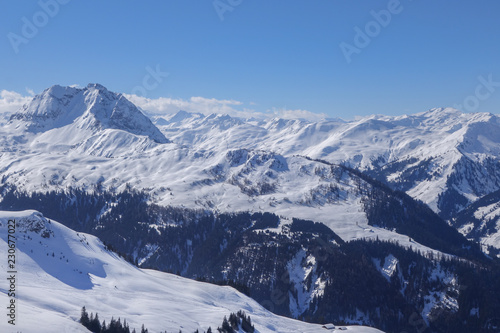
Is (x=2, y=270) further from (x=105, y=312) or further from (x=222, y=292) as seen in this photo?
(x=222, y=292)

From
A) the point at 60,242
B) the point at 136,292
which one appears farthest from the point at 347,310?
the point at 60,242

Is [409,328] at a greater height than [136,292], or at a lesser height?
lesser

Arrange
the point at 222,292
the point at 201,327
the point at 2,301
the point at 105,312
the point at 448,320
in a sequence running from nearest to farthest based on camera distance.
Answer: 1. the point at 2,301
2. the point at 105,312
3. the point at 201,327
4. the point at 222,292
5. the point at 448,320

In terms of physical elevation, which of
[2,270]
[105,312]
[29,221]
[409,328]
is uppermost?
[29,221]

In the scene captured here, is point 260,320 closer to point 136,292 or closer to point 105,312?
point 136,292

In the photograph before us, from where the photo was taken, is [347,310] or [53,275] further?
Result: [347,310]

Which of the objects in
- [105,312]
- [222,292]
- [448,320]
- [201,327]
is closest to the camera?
[105,312]

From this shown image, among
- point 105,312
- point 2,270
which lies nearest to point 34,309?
point 105,312
